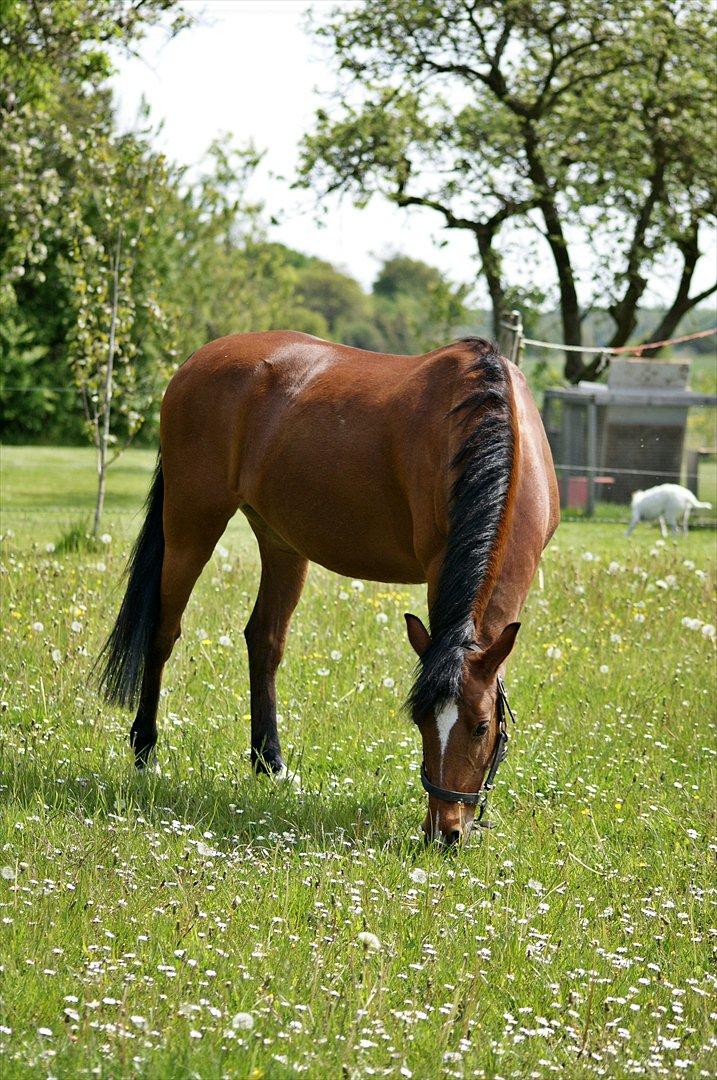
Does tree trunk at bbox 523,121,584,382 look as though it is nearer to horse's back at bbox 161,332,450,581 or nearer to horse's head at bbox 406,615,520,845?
horse's back at bbox 161,332,450,581

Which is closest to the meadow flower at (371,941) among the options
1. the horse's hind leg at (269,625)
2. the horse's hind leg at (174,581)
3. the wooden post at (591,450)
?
the horse's hind leg at (269,625)

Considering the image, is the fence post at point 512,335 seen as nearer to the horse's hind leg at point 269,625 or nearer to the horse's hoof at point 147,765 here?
the horse's hind leg at point 269,625

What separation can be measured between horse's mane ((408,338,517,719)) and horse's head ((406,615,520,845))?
0.17ft

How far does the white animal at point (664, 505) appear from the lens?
14031 millimetres

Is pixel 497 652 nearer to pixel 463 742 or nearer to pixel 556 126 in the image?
pixel 463 742

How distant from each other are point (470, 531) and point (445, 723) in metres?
0.65

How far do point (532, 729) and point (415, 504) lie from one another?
1.63 metres

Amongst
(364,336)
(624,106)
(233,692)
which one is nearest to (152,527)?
(233,692)

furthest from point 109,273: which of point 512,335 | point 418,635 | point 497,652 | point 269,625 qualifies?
point 497,652

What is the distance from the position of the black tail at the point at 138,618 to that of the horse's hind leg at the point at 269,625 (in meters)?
0.45

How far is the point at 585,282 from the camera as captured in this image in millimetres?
21812

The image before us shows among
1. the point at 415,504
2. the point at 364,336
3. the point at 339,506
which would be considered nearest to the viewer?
the point at 415,504

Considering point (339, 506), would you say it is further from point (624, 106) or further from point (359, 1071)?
point (624, 106)

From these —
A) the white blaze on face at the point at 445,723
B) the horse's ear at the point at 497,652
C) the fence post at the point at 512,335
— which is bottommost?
the white blaze on face at the point at 445,723
